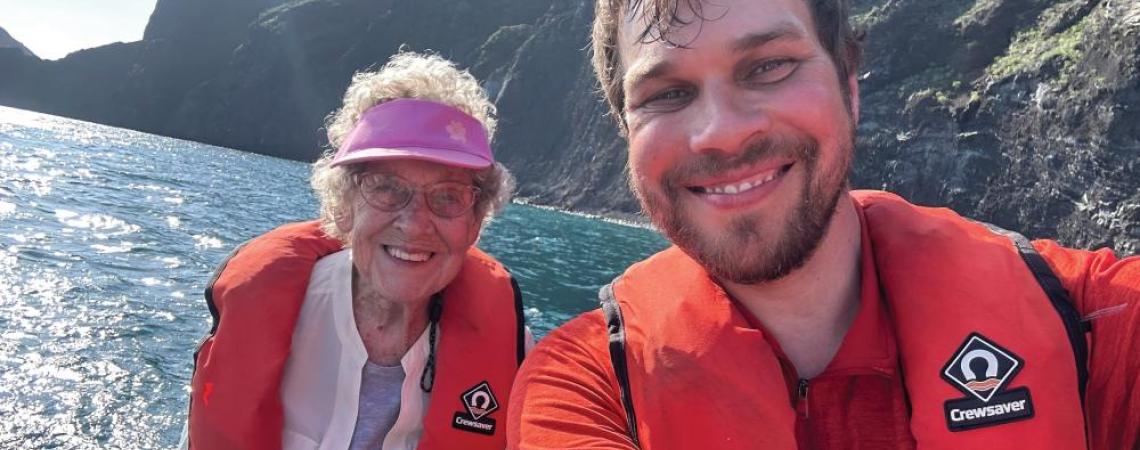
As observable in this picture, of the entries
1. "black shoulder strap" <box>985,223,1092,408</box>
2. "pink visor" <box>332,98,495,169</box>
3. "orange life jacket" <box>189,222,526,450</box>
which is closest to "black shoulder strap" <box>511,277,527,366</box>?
"orange life jacket" <box>189,222,526,450</box>

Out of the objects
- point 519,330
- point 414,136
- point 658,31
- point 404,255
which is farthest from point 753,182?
point 519,330

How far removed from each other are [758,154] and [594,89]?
0.97 meters

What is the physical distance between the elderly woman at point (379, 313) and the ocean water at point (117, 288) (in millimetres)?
3880

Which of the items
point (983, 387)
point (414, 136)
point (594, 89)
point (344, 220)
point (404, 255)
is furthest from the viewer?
point (344, 220)

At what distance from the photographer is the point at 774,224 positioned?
1.77 meters

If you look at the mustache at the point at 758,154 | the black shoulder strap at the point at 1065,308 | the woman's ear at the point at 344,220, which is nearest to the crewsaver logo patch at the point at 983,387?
the black shoulder strap at the point at 1065,308

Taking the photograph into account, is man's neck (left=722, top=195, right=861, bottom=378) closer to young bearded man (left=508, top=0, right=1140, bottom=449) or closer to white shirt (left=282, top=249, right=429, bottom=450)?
young bearded man (left=508, top=0, right=1140, bottom=449)

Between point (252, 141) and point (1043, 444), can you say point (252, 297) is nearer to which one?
point (1043, 444)

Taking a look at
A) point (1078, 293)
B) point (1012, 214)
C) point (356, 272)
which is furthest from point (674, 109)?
point (1012, 214)

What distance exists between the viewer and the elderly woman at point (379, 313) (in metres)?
2.79

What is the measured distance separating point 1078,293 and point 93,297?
36.6ft

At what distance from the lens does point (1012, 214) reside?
32.2 m

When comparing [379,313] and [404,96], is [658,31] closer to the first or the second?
[404,96]

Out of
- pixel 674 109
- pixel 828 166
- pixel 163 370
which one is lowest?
pixel 163 370
